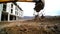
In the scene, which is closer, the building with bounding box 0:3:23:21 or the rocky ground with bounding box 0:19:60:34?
the rocky ground with bounding box 0:19:60:34

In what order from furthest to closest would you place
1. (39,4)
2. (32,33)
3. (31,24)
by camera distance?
(31,24) → (32,33) → (39,4)

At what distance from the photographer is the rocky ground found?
5.25 m

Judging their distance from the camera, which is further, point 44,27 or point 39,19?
point 39,19

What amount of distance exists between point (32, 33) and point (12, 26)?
1.24 metres

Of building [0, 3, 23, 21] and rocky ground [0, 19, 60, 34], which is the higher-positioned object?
building [0, 3, 23, 21]

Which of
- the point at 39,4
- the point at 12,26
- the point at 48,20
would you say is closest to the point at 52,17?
the point at 48,20

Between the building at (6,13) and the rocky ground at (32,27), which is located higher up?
the building at (6,13)

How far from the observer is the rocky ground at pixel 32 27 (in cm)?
525

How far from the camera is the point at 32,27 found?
5.80m

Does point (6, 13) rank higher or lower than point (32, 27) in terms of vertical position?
higher

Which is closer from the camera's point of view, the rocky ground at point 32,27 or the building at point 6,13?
the rocky ground at point 32,27

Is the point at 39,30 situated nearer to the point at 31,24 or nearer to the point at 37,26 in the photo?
the point at 37,26

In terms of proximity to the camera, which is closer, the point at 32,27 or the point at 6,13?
the point at 32,27

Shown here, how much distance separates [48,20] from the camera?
633 centimetres
